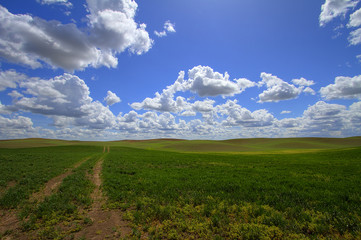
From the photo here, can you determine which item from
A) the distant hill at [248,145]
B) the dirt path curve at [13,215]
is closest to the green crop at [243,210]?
the dirt path curve at [13,215]

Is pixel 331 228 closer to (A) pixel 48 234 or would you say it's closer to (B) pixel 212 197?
(B) pixel 212 197

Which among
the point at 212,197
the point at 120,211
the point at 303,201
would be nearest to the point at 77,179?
the point at 120,211

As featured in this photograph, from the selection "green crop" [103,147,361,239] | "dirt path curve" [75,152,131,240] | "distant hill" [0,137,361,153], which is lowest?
"distant hill" [0,137,361,153]

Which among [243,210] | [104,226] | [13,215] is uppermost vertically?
[243,210]

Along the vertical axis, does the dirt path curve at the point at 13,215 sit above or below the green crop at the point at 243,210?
below

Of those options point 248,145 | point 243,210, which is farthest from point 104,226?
point 248,145

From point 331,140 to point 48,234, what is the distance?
→ 6397 inches

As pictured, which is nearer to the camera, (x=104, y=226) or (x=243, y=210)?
(x=104, y=226)

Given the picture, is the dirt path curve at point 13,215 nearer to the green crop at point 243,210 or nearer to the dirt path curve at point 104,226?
the dirt path curve at point 104,226

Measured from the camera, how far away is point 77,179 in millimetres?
15609

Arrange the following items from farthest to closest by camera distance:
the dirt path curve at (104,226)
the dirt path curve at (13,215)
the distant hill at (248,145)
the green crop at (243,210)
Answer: the distant hill at (248,145)
the dirt path curve at (13,215)
the dirt path curve at (104,226)
the green crop at (243,210)

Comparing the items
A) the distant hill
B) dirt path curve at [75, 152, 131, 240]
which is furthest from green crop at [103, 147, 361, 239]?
the distant hill

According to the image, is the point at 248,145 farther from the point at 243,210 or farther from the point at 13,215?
the point at 13,215

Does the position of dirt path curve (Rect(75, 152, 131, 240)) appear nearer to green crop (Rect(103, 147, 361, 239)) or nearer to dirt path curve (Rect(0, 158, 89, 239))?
green crop (Rect(103, 147, 361, 239))
